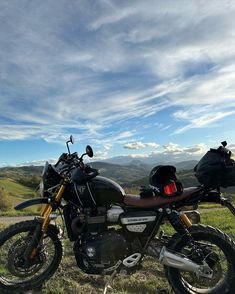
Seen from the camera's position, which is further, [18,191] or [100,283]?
[18,191]

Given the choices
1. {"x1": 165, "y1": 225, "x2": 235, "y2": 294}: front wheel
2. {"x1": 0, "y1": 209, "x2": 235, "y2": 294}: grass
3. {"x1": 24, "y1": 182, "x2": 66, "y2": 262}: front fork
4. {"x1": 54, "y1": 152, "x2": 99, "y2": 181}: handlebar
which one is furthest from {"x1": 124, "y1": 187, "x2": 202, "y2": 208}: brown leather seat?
{"x1": 0, "y1": 209, "x2": 235, "y2": 294}: grass

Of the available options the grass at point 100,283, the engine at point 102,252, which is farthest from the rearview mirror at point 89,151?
the grass at point 100,283

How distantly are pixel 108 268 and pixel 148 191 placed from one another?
1.33m

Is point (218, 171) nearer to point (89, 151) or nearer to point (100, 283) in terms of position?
point (89, 151)

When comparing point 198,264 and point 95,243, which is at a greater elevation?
point 95,243

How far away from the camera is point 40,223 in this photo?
5.74 metres

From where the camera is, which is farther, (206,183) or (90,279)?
(90,279)

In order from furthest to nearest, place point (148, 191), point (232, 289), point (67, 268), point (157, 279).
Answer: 1. point (67, 268)
2. point (157, 279)
3. point (148, 191)
4. point (232, 289)

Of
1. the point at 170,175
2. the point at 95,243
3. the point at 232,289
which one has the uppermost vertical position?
the point at 170,175

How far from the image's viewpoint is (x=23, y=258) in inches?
224

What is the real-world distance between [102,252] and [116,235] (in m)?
0.33

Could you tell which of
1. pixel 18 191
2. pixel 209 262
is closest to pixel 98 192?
pixel 209 262

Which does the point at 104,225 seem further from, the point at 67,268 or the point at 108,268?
the point at 67,268

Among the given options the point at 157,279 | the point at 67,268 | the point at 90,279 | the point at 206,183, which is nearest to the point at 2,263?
the point at 67,268
